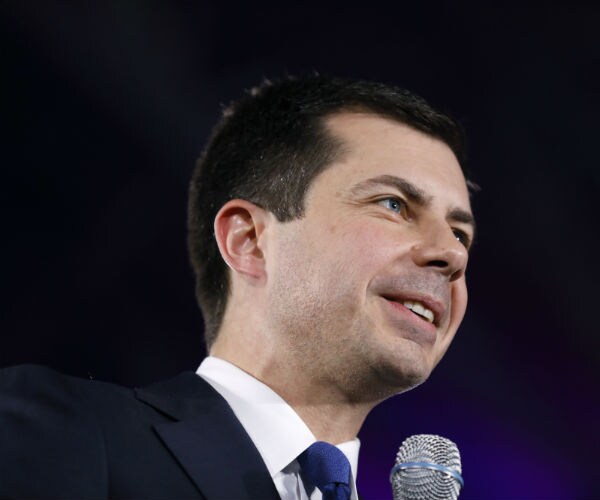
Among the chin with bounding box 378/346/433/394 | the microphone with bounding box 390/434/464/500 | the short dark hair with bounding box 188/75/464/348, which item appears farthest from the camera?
the short dark hair with bounding box 188/75/464/348

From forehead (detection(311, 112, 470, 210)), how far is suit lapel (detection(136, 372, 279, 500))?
1.88 ft

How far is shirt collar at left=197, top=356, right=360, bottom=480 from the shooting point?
159cm

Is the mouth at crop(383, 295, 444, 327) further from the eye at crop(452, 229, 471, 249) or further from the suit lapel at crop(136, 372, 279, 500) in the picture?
the suit lapel at crop(136, 372, 279, 500)

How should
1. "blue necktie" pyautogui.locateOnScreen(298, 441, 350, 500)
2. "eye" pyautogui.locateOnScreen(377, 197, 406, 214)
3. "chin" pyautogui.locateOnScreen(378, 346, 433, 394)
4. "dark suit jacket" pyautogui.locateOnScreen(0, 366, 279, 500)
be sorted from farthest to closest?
"eye" pyautogui.locateOnScreen(377, 197, 406, 214) → "chin" pyautogui.locateOnScreen(378, 346, 433, 394) → "blue necktie" pyautogui.locateOnScreen(298, 441, 350, 500) → "dark suit jacket" pyautogui.locateOnScreen(0, 366, 279, 500)

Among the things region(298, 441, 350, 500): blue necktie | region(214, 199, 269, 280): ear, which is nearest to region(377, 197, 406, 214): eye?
region(214, 199, 269, 280): ear

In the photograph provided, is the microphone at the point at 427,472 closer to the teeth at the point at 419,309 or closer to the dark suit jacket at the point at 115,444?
the dark suit jacket at the point at 115,444

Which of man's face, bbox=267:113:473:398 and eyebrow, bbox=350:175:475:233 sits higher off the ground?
eyebrow, bbox=350:175:475:233

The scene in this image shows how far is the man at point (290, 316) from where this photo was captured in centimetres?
140

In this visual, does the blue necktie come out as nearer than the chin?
Yes

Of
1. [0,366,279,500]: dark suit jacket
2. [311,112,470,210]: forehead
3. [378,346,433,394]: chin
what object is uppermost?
[311,112,470,210]: forehead

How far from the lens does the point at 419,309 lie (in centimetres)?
173

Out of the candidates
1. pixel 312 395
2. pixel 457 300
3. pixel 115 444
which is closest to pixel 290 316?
pixel 312 395

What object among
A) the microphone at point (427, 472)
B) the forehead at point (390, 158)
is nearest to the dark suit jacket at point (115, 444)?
the microphone at point (427, 472)

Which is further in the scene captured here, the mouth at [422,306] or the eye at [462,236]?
the eye at [462,236]
